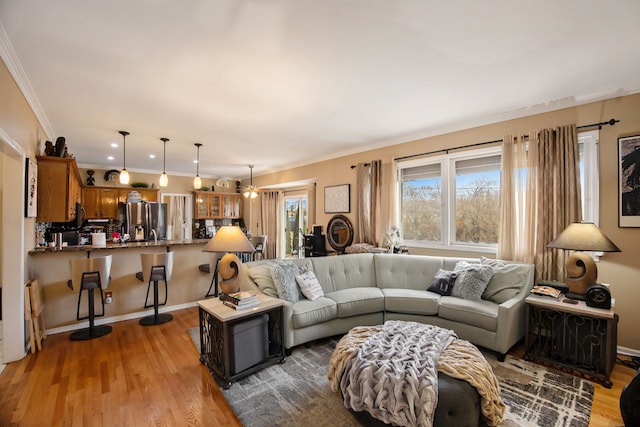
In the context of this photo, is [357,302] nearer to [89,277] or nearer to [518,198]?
[518,198]

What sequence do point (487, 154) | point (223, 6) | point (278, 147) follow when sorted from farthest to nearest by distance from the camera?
point (278, 147) → point (487, 154) → point (223, 6)

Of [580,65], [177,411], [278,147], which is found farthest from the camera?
[278,147]

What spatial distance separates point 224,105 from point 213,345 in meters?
2.52

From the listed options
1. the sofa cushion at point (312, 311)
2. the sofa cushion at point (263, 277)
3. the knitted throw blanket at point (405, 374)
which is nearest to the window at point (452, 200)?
the sofa cushion at point (312, 311)

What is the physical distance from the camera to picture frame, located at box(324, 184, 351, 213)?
5336 millimetres

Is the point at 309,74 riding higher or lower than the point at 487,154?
higher

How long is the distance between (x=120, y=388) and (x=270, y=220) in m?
5.83

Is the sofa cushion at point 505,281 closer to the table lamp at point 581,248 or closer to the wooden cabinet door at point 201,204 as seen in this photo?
the table lamp at point 581,248

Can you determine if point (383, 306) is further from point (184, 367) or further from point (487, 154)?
point (487, 154)

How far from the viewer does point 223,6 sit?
1.71 metres

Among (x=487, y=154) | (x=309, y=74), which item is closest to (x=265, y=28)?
(x=309, y=74)

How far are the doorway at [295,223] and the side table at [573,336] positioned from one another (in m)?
5.07

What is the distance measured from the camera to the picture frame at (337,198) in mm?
5336

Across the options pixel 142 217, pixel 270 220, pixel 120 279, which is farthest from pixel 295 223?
pixel 120 279
